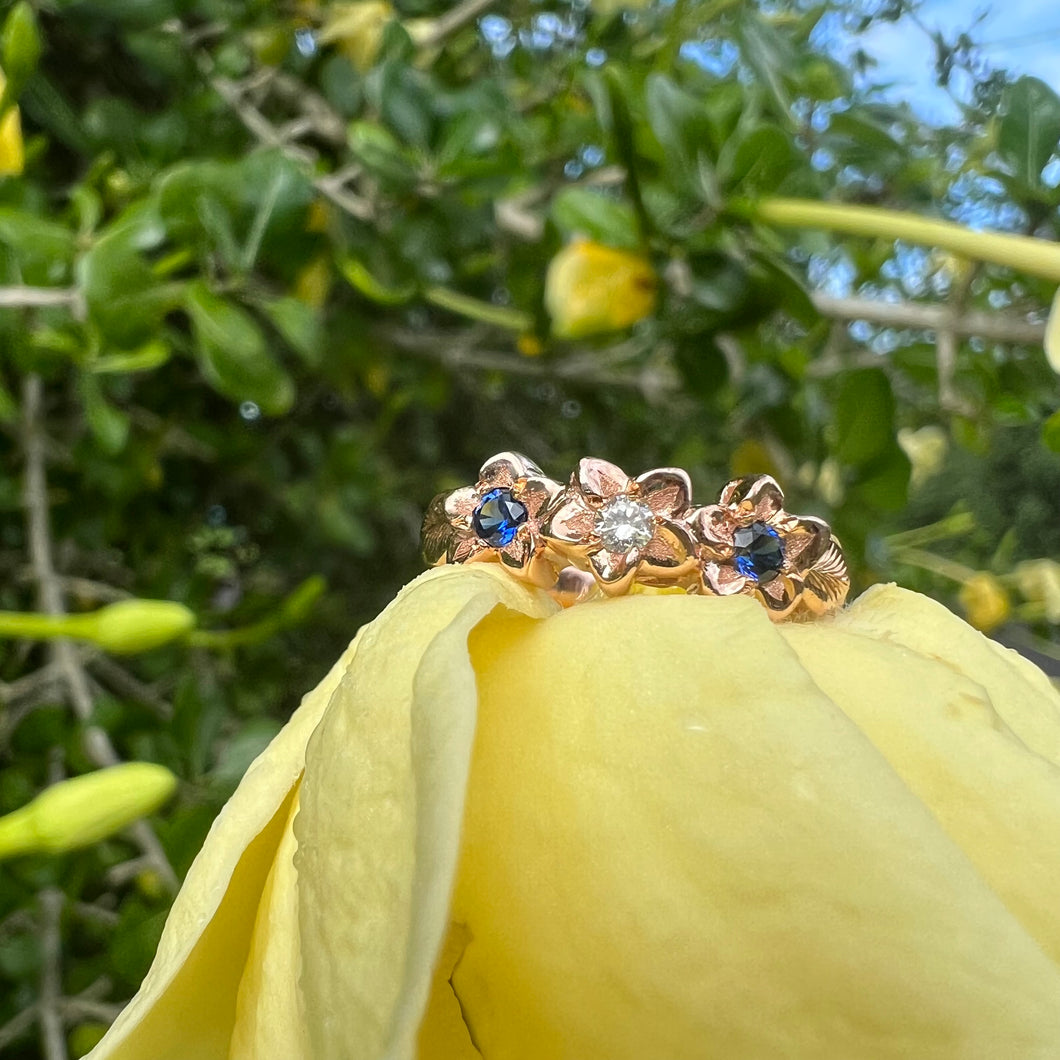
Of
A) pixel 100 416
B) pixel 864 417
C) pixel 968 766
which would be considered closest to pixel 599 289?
pixel 864 417

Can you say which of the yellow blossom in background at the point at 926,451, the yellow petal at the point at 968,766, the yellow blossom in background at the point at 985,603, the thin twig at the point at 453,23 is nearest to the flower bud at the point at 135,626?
the yellow petal at the point at 968,766

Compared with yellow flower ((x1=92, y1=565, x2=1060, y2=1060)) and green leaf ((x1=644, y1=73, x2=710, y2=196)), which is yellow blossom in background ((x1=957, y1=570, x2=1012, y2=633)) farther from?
yellow flower ((x1=92, y1=565, x2=1060, y2=1060))

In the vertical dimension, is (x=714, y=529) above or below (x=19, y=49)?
below

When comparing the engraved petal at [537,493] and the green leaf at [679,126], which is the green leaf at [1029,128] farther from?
the engraved petal at [537,493]

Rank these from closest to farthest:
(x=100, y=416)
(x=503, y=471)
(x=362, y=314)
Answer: (x=503, y=471) → (x=100, y=416) → (x=362, y=314)

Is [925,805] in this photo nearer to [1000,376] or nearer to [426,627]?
[426,627]

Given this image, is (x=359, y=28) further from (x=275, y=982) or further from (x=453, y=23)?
(x=275, y=982)

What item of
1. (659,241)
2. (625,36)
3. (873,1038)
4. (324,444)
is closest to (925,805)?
(873,1038)
